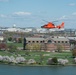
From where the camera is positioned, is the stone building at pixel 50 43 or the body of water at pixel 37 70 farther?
the stone building at pixel 50 43

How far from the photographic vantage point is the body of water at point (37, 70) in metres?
14.2

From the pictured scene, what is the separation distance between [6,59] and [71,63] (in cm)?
337

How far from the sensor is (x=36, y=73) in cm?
1407

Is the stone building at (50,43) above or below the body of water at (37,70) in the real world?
above

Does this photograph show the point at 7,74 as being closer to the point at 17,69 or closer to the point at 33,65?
the point at 17,69

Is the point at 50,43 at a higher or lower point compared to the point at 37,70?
higher

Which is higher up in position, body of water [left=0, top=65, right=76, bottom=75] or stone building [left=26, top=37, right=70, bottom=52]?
stone building [left=26, top=37, right=70, bottom=52]

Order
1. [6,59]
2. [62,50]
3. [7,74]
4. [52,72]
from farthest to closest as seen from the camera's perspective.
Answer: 1. [62,50]
2. [6,59]
3. [52,72]
4. [7,74]

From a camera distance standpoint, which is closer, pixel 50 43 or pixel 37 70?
pixel 37 70

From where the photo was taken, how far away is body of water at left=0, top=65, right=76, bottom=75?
14.2 metres

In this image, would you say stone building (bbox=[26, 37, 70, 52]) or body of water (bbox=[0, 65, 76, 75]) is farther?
stone building (bbox=[26, 37, 70, 52])

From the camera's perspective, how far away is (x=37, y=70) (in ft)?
48.7

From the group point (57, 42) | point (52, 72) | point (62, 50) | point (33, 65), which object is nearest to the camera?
point (52, 72)

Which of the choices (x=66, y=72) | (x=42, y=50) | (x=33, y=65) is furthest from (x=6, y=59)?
(x=42, y=50)
